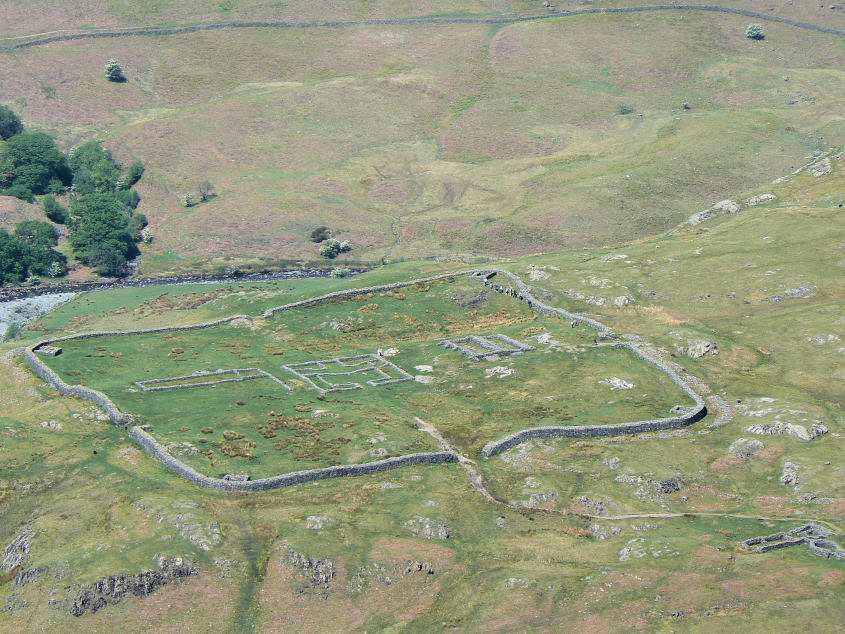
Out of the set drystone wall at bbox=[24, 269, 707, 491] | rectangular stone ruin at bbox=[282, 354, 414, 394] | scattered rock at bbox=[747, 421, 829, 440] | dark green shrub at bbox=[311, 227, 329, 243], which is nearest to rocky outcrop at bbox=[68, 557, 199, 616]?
drystone wall at bbox=[24, 269, 707, 491]

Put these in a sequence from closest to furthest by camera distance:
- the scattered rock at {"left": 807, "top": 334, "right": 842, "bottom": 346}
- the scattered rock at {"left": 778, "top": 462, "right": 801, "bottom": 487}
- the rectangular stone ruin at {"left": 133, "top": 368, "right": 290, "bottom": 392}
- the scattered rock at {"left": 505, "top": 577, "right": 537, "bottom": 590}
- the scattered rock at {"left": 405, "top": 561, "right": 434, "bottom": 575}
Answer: the scattered rock at {"left": 505, "top": 577, "right": 537, "bottom": 590}, the scattered rock at {"left": 405, "top": 561, "right": 434, "bottom": 575}, the scattered rock at {"left": 778, "top": 462, "right": 801, "bottom": 487}, the rectangular stone ruin at {"left": 133, "top": 368, "right": 290, "bottom": 392}, the scattered rock at {"left": 807, "top": 334, "right": 842, "bottom": 346}

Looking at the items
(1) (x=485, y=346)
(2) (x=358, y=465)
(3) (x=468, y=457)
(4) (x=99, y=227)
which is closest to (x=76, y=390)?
(2) (x=358, y=465)

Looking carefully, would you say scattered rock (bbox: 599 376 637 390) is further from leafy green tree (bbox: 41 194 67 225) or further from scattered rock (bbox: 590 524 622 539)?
leafy green tree (bbox: 41 194 67 225)

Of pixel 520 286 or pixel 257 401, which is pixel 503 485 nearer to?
pixel 257 401

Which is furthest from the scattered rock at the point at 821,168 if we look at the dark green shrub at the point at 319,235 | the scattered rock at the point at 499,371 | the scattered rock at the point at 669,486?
the scattered rock at the point at 669,486

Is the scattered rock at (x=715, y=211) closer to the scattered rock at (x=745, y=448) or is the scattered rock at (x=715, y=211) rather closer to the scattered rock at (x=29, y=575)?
the scattered rock at (x=745, y=448)

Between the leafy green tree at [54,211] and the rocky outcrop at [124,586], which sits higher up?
the rocky outcrop at [124,586]

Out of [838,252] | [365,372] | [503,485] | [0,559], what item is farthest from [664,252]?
[0,559]

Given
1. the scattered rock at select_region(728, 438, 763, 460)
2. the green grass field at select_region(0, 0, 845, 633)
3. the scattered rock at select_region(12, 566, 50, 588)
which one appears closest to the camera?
the green grass field at select_region(0, 0, 845, 633)
